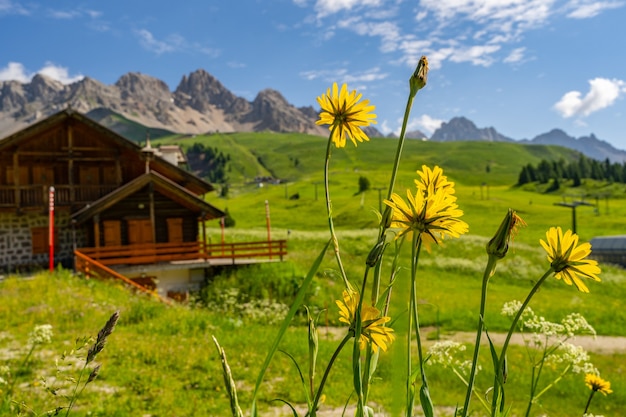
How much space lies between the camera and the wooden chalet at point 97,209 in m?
23.8

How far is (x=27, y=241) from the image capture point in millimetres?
24859

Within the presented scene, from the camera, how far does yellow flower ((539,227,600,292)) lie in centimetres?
95

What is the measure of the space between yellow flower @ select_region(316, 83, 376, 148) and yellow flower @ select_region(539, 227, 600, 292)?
1.61 feet

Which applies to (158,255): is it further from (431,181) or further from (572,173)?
(572,173)

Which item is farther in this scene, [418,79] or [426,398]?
[418,79]

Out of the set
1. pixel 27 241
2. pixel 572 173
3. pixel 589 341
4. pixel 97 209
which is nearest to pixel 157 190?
pixel 97 209

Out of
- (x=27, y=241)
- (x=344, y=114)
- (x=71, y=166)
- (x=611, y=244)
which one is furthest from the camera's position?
→ (x=611, y=244)

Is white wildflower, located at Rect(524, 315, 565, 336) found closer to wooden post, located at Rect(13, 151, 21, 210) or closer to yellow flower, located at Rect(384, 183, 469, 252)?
yellow flower, located at Rect(384, 183, 469, 252)

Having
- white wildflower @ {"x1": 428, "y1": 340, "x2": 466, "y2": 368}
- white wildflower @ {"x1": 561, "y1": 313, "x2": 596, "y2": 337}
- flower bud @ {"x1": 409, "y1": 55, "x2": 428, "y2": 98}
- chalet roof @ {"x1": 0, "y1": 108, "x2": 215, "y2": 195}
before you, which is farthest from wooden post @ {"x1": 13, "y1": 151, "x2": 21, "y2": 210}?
flower bud @ {"x1": 409, "y1": 55, "x2": 428, "y2": 98}

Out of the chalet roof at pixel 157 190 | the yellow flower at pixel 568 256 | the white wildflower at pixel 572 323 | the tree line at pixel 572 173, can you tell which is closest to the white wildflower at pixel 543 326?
the white wildflower at pixel 572 323

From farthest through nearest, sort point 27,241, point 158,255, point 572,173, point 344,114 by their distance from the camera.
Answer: point 572,173 < point 27,241 < point 158,255 < point 344,114

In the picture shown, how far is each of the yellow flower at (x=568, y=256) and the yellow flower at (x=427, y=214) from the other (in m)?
0.21

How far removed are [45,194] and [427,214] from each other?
2757 cm

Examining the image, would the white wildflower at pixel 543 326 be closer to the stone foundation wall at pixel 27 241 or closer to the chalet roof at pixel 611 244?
the stone foundation wall at pixel 27 241
